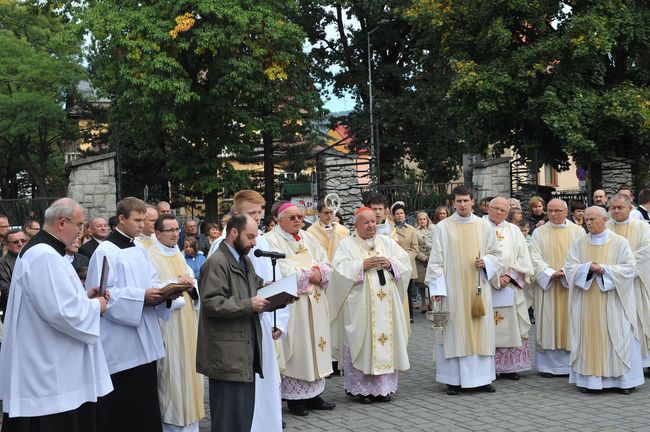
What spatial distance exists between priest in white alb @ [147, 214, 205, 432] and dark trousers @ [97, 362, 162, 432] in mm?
584

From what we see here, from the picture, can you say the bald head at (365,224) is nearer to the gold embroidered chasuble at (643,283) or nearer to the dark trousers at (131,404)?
the gold embroidered chasuble at (643,283)

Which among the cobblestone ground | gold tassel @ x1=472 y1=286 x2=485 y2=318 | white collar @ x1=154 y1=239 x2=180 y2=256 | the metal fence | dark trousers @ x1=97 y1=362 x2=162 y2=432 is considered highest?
the metal fence

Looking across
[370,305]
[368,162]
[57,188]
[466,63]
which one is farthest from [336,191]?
[57,188]

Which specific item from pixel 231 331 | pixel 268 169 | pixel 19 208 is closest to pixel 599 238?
pixel 231 331

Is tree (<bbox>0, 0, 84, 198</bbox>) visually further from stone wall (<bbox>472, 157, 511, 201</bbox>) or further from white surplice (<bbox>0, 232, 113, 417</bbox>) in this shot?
white surplice (<bbox>0, 232, 113, 417</bbox>)

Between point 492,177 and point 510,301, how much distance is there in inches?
465

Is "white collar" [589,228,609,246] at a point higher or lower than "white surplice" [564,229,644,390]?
higher

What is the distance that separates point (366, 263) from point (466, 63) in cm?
1843

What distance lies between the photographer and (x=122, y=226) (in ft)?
22.0

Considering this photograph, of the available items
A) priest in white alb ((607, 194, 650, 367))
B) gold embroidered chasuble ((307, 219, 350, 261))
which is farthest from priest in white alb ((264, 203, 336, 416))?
priest in white alb ((607, 194, 650, 367))

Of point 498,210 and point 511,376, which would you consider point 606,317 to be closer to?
point 511,376

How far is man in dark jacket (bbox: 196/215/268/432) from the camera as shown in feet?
19.4

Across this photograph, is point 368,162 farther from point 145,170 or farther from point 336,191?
point 145,170

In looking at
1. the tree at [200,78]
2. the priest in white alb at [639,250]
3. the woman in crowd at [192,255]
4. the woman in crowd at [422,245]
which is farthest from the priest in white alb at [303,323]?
the tree at [200,78]
